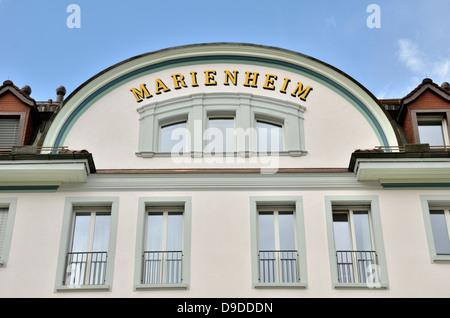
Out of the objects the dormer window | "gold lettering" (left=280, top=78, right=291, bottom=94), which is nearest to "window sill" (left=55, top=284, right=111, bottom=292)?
"gold lettering" (left=280, top=78, right=291, bottom=94)

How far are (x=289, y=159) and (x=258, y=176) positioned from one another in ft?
3.46

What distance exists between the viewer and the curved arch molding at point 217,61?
63.6 ft

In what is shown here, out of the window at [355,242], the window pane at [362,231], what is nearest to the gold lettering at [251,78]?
the window at [355,242]

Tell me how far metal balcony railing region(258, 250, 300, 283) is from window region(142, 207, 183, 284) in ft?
6.65

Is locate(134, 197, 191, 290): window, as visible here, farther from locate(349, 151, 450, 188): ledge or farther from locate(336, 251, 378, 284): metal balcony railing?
locate(349, 151, 450, 188): ledge

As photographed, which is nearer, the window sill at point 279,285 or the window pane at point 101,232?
the window sill at point 279,285

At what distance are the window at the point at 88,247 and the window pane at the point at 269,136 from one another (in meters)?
4.56

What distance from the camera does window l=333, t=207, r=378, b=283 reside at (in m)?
17.0

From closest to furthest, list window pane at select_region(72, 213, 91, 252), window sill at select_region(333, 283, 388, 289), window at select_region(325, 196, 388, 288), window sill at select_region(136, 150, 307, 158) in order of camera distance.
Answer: window sill at select_region(333, 283, 388, 289), window at select_region(325, 196, 388, 288), window pane at select_region(72, 213, 91, 252), window sill at select_region(136, 150, 307, 158)

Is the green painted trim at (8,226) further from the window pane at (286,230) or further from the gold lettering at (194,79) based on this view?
the window pane at (286,230)

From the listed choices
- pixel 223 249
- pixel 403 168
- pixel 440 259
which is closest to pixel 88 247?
pixel 223 249

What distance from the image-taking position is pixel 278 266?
17.1 metres
